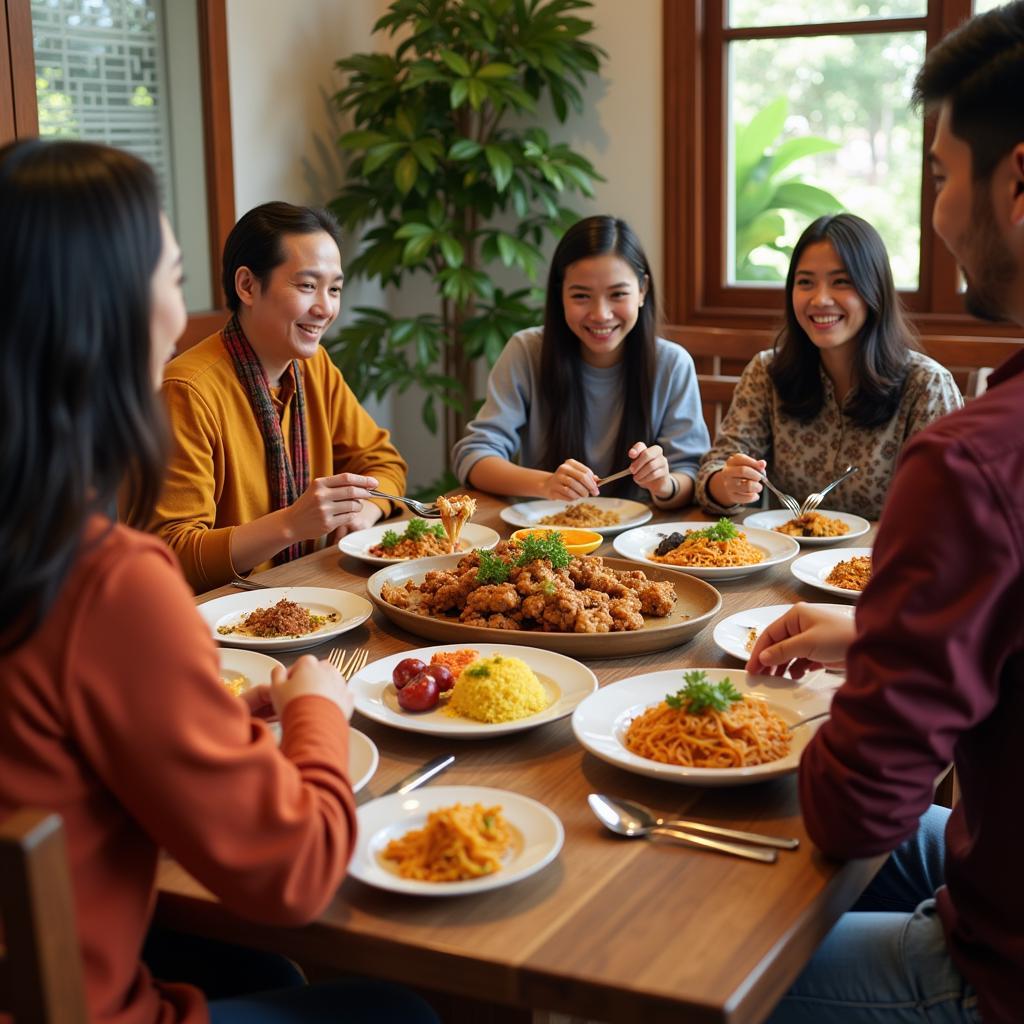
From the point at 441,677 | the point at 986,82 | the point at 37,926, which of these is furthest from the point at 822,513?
the point at 37,926

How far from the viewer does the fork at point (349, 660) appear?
5.80 ft

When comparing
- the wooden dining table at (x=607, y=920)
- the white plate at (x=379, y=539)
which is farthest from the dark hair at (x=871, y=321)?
the wooden dining table at (x=607, y=920)

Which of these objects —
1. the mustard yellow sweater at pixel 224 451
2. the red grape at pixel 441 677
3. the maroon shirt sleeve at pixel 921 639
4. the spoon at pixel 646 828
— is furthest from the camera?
the mustard yellow sweater at pixel 224 451

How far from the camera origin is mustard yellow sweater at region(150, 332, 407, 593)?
2359 millimetres

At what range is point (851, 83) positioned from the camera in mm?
4406

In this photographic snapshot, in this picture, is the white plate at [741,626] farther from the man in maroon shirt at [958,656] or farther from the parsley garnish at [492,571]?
the man in maroon shirt at [958,656]

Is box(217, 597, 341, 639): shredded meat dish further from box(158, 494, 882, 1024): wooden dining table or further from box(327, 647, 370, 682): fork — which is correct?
box(158, 494, 882, 1024): wooden dining table

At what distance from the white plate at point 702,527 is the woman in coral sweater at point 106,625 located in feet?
3.87

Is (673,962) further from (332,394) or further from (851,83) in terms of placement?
(851,83)

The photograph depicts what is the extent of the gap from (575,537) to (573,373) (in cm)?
86

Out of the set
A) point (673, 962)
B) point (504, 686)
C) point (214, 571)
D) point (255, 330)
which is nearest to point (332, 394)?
point (255, 330)

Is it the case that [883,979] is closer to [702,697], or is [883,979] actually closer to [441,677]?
[702,697]

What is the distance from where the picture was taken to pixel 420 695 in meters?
1.57

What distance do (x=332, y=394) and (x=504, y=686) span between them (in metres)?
1.48
